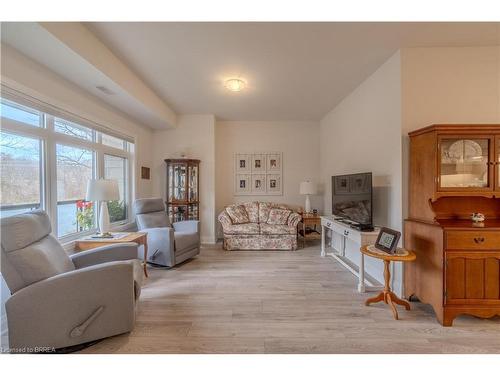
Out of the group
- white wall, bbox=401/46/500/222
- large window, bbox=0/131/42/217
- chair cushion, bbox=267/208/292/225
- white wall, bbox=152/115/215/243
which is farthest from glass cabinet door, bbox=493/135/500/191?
large window, bbox=0/131/42/217

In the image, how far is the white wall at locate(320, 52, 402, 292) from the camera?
2443 mm

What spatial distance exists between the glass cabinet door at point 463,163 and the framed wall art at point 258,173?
10.6 ft

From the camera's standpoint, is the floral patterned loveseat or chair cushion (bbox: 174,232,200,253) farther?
the floral patterned loveseat

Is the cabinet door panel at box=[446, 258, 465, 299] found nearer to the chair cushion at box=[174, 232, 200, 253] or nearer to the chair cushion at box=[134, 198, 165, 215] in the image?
the chair cushion at box=[174, 232, 200, 253]

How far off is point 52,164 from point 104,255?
1194 mm

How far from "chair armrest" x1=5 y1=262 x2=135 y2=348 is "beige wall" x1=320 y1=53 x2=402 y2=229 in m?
2.74

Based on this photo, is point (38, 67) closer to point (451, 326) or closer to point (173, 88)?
point (173, 88)

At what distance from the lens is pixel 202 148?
15.2 ft

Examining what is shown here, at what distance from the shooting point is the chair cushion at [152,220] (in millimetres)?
3473

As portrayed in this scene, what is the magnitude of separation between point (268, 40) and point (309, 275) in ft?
9.12

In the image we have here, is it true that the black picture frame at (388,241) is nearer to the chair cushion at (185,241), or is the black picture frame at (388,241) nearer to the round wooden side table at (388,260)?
the round wooden side table at (388,260)

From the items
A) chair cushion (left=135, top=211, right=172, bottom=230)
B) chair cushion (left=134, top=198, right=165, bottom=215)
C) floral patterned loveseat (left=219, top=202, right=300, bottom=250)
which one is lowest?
floral patterned loveseat (left=219, top=202, right=300, bottom=250)

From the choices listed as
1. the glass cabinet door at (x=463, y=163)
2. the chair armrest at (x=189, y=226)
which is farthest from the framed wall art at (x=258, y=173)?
the glass cabinet door at (x=463, y=163)

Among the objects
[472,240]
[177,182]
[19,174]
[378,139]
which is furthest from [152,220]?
[472,240]
